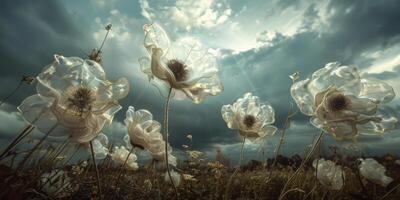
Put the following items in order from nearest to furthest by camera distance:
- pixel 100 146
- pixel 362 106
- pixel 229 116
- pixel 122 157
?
pixel 362 106 → pixel 100 146 → pixel 229 116 → pixel 122 157

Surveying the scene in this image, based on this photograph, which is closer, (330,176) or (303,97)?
(303,97)

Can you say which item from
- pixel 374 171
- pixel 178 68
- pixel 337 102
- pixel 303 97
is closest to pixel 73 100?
pixel 178 68

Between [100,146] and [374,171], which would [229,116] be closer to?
[100,146]

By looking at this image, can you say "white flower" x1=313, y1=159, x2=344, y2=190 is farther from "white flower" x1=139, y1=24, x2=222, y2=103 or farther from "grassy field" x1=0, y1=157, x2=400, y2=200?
"white flower" x1=139, y1=24, x2=222, y2=103

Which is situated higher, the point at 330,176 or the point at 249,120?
the point at 249,120

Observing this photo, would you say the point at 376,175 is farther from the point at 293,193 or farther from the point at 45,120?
the point at 45,120

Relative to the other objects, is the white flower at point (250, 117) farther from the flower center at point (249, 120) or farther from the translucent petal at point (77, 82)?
the translucent petal at point (77, 82)

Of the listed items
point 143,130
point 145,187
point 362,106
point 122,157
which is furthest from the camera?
point 145,187
